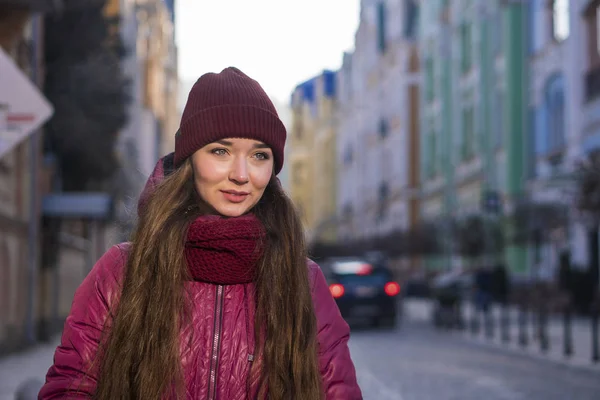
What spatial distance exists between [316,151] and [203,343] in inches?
4151

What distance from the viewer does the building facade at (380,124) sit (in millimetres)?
64312

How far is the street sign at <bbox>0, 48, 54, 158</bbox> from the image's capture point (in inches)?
335

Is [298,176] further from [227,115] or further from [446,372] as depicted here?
[227,115]

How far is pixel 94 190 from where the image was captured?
31.1 metres

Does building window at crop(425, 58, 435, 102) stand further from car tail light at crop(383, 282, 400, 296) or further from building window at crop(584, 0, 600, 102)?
car tail light at crop(383, 282, 400, 296)

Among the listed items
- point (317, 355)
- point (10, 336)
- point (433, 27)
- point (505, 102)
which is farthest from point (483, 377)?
point (433, 27)

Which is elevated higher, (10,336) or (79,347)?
(79,347)

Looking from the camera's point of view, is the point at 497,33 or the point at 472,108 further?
the point at 472,108

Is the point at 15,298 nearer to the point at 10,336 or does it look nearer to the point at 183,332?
the point at 10,336

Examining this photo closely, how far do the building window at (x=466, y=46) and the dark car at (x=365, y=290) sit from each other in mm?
23837

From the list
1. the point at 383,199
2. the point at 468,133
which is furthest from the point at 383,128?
the point at 468,133

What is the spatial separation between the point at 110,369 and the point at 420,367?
44.4 ft

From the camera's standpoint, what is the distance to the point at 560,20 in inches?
1409

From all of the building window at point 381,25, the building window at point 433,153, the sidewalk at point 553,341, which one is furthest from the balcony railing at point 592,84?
the building window at point 381,25
